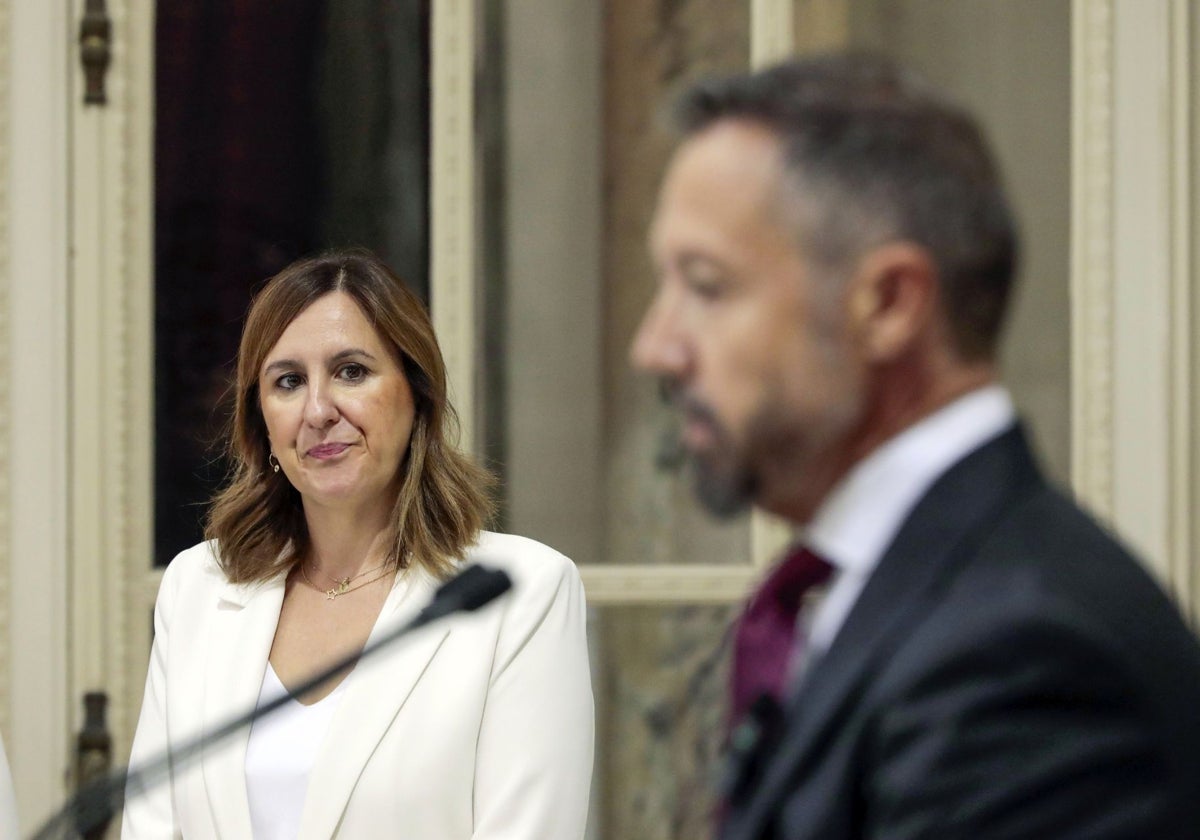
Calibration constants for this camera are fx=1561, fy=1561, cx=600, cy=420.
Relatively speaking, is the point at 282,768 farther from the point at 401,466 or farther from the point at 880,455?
the point at 880,455

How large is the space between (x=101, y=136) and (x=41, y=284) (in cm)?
31

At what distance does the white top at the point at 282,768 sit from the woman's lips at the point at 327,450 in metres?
0.34

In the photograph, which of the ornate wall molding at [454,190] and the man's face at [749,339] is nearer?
the man's face at [749,339]

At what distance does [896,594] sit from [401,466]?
1471mm

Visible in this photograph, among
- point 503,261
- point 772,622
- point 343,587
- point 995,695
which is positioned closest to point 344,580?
point 343,587

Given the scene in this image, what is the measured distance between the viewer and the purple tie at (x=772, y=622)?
3.34 ft

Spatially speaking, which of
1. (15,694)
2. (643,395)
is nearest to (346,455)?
(643,395)

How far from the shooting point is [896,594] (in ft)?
2.89

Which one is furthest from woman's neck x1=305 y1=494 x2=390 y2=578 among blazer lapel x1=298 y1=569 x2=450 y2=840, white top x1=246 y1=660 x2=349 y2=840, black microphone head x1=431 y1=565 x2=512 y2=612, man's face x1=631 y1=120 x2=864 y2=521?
man's face x1=631 y1=120 x2=864 y2=521

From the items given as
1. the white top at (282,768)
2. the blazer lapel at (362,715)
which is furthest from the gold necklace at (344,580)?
the white top at (282,768)

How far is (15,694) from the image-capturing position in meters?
3.02

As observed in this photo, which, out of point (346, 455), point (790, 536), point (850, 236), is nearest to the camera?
point (850, 236)

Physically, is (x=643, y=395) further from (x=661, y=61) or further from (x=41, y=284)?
(x=41, y=284)

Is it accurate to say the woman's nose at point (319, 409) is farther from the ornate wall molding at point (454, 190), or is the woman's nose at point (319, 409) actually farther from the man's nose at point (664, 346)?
the man's nose at point (664, 346)
